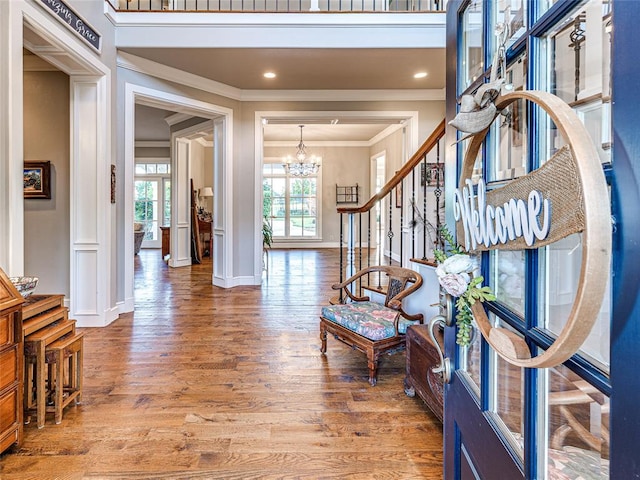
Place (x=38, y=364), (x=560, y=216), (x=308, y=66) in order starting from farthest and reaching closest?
1. (x=308, y=66)
2. (x=38, y=364)
3. (x=560, y=216)

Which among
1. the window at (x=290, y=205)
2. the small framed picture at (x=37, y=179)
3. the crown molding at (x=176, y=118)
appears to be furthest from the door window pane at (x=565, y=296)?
the window at (x=290, y=205)

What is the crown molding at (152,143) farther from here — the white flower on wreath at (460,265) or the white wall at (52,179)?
the white flower on wreath at (460,265)

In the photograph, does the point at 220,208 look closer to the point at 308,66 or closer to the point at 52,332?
the point at 308,66

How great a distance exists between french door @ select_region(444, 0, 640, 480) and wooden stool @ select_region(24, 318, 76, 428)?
205 cm

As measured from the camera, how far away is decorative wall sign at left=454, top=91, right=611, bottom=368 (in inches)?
18.7

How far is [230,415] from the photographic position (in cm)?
215

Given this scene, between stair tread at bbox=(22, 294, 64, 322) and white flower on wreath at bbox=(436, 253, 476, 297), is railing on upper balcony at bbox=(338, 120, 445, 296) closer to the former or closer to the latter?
white flower on wreath at bbox=(436, 253, 476, 297)

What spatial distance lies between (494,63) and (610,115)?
0.32 meters

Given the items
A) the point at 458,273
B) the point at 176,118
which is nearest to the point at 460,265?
the point at 458,273

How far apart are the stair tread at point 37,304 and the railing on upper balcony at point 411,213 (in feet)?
7.09

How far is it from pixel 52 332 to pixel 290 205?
369 inches

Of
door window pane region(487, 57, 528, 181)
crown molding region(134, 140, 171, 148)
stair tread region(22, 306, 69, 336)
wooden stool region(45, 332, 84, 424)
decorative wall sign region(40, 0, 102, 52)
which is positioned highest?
crown molding region(134, 140, 171, 148)

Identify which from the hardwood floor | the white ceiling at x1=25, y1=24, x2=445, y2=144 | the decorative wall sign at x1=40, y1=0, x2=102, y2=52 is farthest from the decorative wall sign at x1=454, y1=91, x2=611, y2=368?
the white ceiling at x1=25, y1=24, x2=445, y2=144

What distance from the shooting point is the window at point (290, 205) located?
11.2 meters
